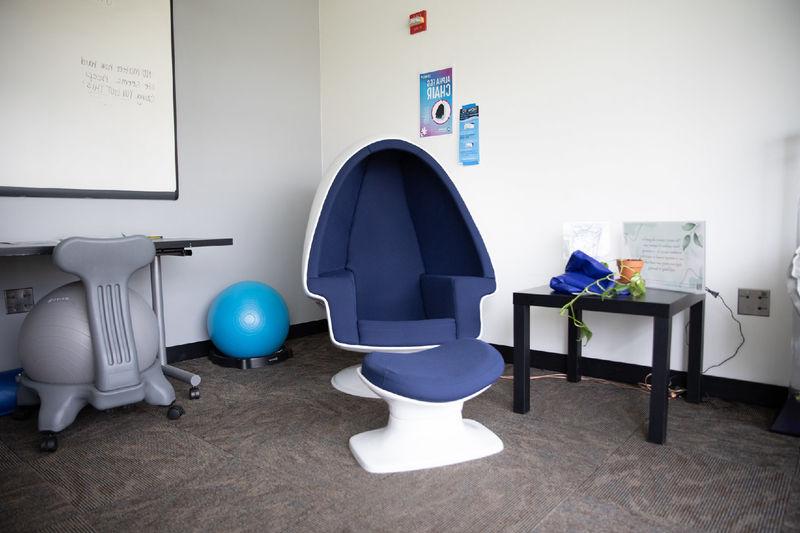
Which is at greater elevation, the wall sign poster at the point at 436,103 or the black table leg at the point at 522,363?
the wall sign poster at the point at 436,103

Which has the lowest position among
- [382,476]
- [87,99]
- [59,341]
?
[382,476]

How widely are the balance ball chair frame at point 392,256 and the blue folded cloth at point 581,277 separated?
344mm

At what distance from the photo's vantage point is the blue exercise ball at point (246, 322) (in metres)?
2.76

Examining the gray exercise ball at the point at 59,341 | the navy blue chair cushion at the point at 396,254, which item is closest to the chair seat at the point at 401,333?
the navy blue chair cushion at the point at 396,254

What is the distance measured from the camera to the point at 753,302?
2176mm

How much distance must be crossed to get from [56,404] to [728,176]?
2.75 meters

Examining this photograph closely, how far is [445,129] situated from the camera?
10.1ft

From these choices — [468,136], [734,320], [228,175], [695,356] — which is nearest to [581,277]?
[695,356]

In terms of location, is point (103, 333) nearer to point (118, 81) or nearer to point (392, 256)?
point (392, 256)

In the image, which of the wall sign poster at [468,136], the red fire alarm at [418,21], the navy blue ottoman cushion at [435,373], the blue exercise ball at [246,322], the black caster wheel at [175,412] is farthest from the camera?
the red fire alarm at [418,21]

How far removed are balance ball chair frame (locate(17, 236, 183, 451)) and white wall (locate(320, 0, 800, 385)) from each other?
181cm

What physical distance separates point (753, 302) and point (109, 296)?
252cm

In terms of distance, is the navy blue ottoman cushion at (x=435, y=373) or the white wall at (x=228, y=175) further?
the white wall at (x=228, y=175)

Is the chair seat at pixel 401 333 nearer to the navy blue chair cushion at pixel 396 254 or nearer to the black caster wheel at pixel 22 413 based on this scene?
the navy blue chair cushion at pixel 396 254
